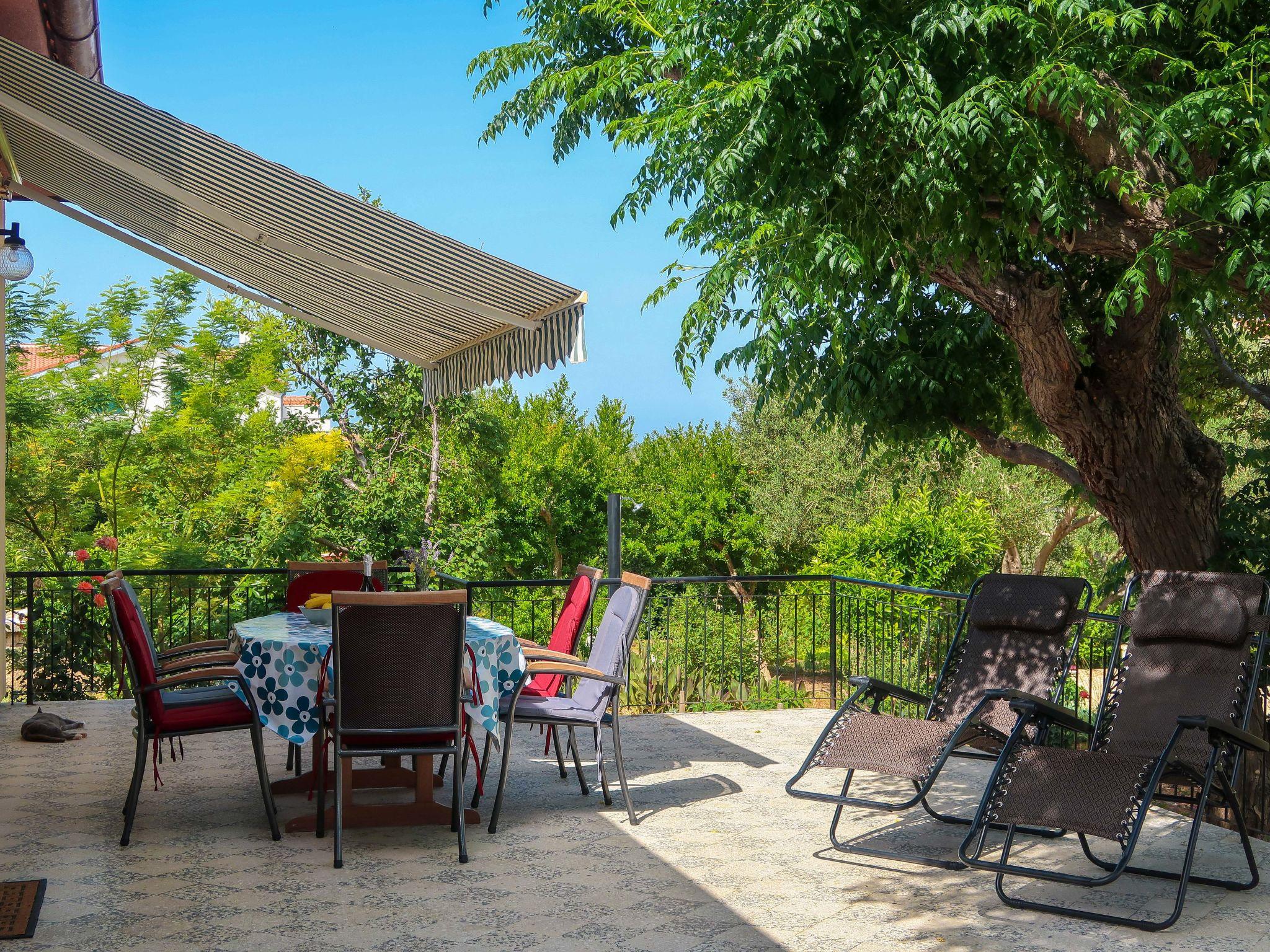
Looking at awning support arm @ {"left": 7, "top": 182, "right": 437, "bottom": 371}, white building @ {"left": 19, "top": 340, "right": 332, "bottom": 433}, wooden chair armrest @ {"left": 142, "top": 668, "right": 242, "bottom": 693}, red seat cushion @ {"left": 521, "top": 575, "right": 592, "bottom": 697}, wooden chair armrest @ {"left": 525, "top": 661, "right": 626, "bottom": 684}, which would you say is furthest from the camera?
white building @ {"left": 19, "top": 340, "right": 332, "bottom": 433}

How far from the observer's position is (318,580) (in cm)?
652

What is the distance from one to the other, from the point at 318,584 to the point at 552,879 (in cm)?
303

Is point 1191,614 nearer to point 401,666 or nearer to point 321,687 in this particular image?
point 401,666

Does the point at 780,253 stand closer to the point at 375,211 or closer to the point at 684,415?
the point at 375,211

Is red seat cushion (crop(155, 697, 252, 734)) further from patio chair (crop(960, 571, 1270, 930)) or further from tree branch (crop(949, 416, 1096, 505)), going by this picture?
tree branch (crop(949, 416, 1096, 505))

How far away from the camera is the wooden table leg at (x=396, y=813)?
4621 millimetres

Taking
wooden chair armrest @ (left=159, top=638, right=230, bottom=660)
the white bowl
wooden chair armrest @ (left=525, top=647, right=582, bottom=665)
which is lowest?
wooden chair armrest @ (left=525, top=647, right=582, bottom=665)

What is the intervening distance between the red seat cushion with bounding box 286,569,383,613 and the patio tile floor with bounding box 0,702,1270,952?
1083 mm

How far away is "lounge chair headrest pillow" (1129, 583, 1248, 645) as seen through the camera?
4.38 m

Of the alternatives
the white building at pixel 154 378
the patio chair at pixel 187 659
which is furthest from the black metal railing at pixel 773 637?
the white building at pixel 154 378

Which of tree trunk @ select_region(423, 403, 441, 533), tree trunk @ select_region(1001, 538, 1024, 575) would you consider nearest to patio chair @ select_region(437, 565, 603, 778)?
tree trunk @ select_region(423, 403, 441, 533)

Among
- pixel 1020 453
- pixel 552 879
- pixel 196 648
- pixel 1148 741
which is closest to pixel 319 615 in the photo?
pixel 196 648

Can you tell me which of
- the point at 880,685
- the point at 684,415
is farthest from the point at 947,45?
the point at 684,415

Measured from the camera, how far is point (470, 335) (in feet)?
19.0
